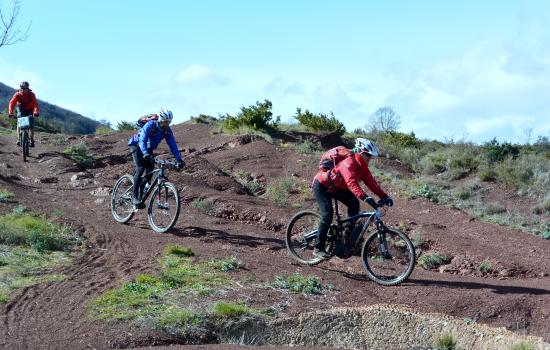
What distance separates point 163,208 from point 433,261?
14.0 ft

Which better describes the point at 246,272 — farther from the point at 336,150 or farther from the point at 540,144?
the point at 540,144

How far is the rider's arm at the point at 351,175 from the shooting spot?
880cm

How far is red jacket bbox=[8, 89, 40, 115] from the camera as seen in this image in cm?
1712

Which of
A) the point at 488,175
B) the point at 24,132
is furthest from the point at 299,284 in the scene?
the point at 488,175

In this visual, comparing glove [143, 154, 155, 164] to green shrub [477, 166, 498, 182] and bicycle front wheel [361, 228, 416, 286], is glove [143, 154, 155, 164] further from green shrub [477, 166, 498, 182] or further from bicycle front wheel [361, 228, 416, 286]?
green shrub [477, 166, 498, 182]

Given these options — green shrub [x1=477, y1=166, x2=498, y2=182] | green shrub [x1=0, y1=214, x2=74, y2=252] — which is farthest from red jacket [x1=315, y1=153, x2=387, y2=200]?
green shrub [x1=477, y1=166, x2=498, y2=182]

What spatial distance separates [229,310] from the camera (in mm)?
7672

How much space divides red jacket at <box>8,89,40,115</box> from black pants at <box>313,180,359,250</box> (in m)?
10.1

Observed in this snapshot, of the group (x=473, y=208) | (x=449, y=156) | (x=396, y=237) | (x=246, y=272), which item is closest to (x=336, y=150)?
(x=396, y=237)

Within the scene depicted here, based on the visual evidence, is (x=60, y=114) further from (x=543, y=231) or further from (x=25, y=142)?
(x=543, y=231)

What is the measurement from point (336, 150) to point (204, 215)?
4005 mm

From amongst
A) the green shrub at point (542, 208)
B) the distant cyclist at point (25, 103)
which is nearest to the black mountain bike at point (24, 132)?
the distant cyclist at point (25, 103)

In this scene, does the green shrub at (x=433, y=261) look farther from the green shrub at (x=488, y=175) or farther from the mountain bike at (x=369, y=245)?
the green shrub at (x=488, y=175)

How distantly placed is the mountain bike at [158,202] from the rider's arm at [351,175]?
2977 mm
